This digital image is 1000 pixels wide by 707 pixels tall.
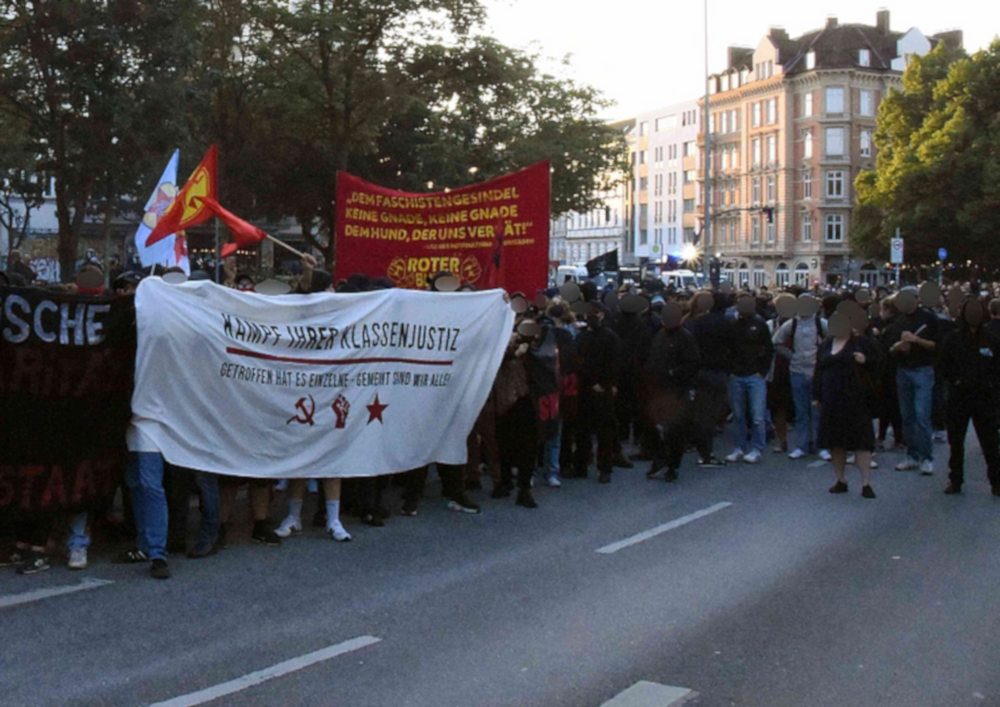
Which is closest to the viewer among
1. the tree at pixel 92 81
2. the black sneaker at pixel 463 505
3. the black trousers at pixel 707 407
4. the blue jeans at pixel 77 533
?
the blue jeans at pixel 77 533

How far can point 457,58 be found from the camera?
27875 mm

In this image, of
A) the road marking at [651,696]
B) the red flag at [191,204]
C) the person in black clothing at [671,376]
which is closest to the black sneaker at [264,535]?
the road marking at [651,696]

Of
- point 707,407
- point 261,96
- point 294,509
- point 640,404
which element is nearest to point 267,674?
point 294,509

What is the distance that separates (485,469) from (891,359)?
4.54m

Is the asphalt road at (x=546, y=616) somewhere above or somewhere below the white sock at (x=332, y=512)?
below

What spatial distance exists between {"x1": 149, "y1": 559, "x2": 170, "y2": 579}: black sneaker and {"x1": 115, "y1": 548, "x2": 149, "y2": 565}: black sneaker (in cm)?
38

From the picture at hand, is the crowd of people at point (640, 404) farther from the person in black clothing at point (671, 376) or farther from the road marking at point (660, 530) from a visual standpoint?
the road marking at point (660, 530)

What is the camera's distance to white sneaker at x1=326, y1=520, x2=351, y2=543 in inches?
365

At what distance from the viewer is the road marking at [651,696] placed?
18.3ft

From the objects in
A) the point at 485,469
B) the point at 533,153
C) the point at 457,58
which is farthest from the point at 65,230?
the point at 533,153

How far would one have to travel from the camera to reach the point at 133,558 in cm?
845

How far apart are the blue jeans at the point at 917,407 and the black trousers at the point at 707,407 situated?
189cm

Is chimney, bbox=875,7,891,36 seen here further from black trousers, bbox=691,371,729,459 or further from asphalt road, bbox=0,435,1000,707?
asphalt road, bbox=0,435,1000,707

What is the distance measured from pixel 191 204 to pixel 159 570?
544cm
